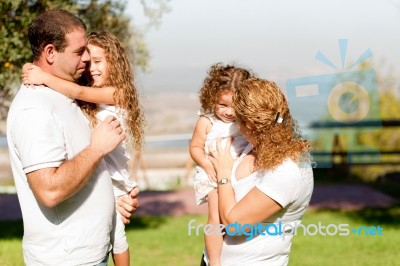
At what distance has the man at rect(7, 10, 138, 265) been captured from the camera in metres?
2.95

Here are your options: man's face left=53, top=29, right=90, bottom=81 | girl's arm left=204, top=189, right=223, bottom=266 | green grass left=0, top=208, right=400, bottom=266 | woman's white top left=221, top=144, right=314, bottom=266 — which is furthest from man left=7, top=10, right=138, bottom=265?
green grass left=0, top=208, right=400, bottom=266

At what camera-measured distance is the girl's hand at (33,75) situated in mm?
3246

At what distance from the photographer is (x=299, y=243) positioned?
9.04m

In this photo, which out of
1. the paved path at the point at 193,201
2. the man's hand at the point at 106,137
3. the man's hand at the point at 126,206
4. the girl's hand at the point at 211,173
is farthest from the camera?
the paved path at the point at 193,201

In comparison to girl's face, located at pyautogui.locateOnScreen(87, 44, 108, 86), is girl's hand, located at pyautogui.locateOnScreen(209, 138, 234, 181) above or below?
below

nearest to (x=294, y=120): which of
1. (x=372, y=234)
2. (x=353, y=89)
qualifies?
(x=372, y=234)

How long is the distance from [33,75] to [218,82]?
4.82 ft

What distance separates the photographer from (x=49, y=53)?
3279 mm

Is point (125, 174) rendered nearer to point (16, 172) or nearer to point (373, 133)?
point (16, 172)

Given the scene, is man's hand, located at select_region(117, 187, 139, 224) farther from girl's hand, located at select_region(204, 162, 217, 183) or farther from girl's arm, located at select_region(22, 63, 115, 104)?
girl's arm, located at select_region(22, 63, 115, 104)

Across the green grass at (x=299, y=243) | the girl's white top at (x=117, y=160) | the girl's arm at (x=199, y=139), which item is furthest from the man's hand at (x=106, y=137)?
the green grass at (x=299, y=243)

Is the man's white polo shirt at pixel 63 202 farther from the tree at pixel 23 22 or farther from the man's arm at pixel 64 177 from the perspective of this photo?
the tree at pixel 23 22

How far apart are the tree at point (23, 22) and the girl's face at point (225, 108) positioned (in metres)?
2.34

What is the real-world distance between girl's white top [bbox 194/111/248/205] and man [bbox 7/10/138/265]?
73cm
